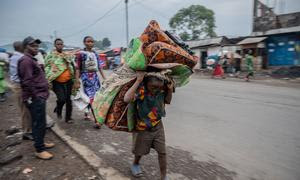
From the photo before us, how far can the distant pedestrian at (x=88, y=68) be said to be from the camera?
15.5ft

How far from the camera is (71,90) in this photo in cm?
493

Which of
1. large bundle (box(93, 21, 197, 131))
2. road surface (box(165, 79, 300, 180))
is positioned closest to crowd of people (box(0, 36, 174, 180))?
large bundle (box(93, 21, 197, 131))

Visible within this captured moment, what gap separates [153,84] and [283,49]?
19.0 m

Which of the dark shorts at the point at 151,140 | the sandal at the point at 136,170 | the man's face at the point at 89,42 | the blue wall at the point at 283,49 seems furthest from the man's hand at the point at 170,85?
the blue wall at the point at 283,49

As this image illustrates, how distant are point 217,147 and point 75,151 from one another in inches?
86.8

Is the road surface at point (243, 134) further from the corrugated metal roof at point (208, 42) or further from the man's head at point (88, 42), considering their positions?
the corrugated metal roof at point (208, 42)

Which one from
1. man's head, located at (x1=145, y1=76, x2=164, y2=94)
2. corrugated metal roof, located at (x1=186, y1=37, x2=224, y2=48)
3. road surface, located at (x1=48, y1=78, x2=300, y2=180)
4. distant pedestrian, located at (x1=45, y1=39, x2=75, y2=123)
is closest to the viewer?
man's head, located at (x1=145, y1=76, x2=164, y2=94)

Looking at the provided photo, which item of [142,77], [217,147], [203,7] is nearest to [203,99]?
[217,147]

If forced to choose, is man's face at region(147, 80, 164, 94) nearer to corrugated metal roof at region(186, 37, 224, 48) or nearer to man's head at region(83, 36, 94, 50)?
man's head at region(83, 36, 94, 50)

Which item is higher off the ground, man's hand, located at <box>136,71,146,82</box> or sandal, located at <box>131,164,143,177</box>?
man's hand, located at <box>136,71,146,82</box>

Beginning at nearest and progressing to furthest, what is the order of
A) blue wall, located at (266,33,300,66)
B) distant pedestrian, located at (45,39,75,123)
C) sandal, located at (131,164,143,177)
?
sandal, located at (131,164,143,177) → distant pedestrian, located at (45,39,75,123) → blue wall, located at (266,33,300,66)

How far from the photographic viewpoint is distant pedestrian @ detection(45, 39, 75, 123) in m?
4.62

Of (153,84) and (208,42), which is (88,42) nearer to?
(153,84)

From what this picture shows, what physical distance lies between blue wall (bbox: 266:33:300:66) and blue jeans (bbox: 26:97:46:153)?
62.3 feet
